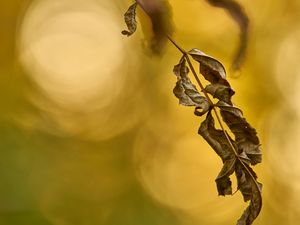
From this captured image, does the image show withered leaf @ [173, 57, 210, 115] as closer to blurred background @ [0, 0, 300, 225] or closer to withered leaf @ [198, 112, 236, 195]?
withered leaf @ [198, 112, 236, 195]

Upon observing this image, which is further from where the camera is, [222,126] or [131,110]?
[131,110]

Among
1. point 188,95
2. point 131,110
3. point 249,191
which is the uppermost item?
point 131,110

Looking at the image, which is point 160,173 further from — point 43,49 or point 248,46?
point 248,46

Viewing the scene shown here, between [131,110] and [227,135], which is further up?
[131,110]

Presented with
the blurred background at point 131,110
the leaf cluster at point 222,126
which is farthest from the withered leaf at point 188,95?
the blurred background at point 131,110

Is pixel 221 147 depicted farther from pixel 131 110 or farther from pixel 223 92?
pixel 131 110

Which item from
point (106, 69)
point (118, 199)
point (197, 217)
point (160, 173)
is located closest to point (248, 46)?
point (118, 199)

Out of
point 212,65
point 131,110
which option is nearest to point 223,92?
point 212,65
